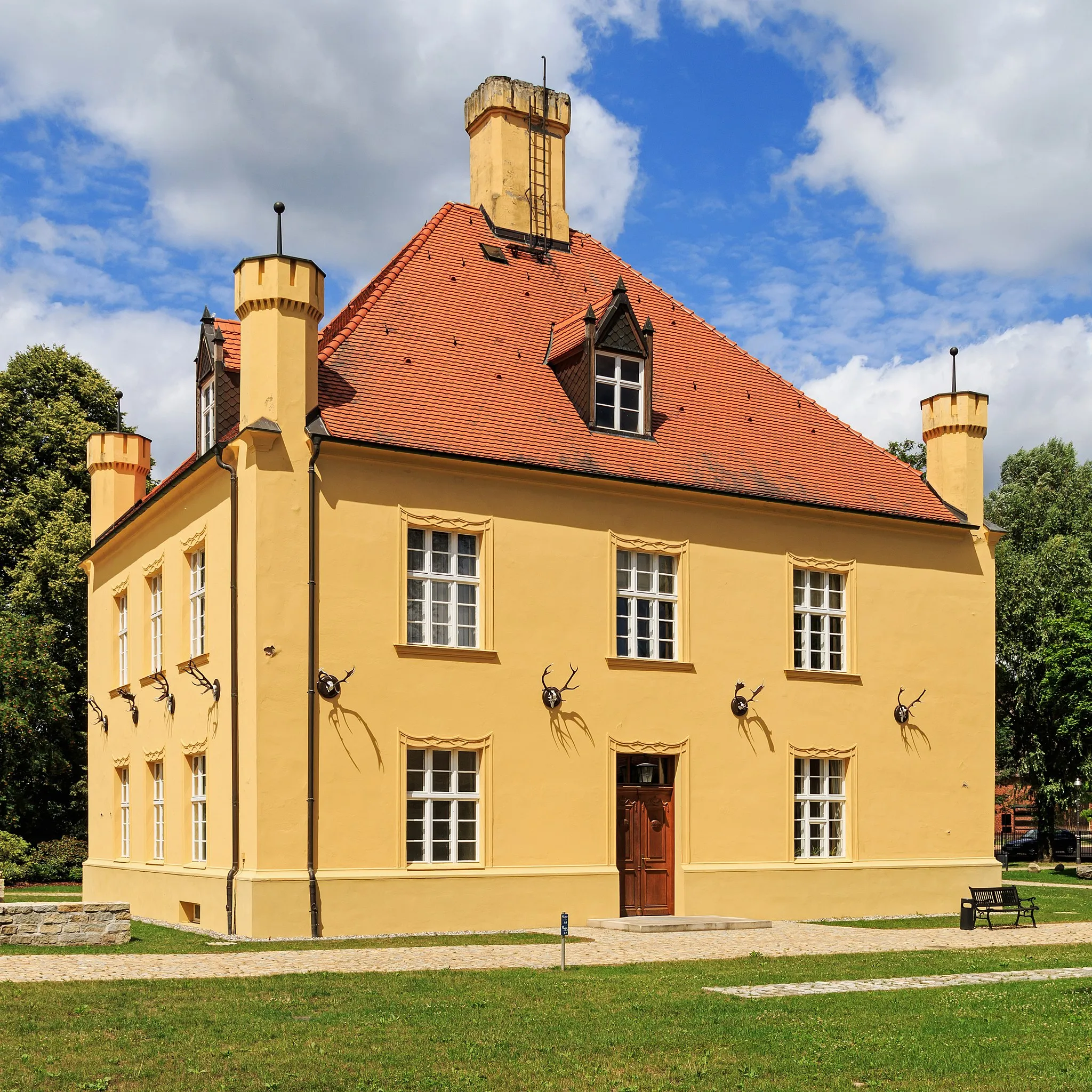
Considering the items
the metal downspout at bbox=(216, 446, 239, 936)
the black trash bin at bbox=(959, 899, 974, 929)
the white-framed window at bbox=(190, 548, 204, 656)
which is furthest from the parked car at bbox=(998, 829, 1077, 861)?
the metal downspout at bbox=(216, 446, 239, 936)

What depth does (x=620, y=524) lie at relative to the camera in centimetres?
2372

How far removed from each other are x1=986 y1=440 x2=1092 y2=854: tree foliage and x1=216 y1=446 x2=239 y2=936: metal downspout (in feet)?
90.1

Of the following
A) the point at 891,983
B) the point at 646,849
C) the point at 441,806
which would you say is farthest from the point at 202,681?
the point at 891,983

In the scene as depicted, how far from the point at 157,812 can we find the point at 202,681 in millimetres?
4241

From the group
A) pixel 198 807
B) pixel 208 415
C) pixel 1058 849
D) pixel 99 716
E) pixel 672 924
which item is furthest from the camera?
pixel 1058 849

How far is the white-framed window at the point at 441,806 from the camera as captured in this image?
21.3 m

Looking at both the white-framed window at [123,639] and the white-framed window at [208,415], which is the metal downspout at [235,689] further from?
the white-framed window at [123,639]

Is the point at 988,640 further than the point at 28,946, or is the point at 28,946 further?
the point at 988,640

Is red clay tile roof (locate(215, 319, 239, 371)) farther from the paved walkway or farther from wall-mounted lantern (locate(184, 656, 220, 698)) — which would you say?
the paved walkway

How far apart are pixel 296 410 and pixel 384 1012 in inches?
425

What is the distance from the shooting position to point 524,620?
888 inches

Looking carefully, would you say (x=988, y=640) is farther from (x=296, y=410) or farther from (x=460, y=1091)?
(x=460, y=1091)

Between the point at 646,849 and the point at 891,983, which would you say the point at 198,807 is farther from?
the point at 891,983

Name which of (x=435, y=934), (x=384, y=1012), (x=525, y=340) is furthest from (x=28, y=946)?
(x=525, y=340)
